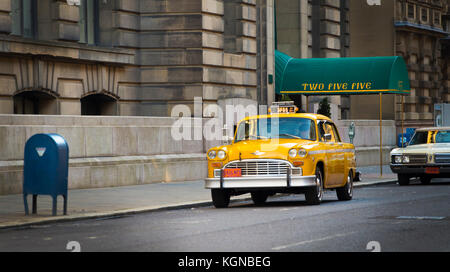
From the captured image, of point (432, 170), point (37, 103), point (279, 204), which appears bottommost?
point (279, 204)

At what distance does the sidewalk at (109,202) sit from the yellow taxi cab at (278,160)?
1.14m

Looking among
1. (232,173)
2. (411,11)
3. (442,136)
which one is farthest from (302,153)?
(411,11)

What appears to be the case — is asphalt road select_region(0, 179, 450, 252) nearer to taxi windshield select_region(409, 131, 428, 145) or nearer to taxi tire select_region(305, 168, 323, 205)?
taxi tire select_region(305, 168, 323, 205)

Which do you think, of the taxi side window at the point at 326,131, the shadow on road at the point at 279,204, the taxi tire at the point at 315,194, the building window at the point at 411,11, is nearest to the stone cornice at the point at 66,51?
the shadow on road at the point at 279,204

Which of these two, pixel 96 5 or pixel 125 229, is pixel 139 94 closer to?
pixel 96 5

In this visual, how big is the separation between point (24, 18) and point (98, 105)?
12.7 feet

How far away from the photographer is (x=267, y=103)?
31172 mm

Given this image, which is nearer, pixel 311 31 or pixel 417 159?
pixel 417 159

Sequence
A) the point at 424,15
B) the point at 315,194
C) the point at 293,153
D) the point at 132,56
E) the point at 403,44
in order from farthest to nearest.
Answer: the point at 424,15
the point at 403,44
the point at 132,56
the point at 315,194
the point at 293,153

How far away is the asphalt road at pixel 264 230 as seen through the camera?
11.0m

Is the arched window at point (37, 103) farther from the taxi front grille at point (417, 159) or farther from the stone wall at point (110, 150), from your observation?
the taxi front grille at point (417, 159)

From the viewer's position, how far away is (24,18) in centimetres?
2394

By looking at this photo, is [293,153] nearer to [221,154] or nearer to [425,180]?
[221,154]
